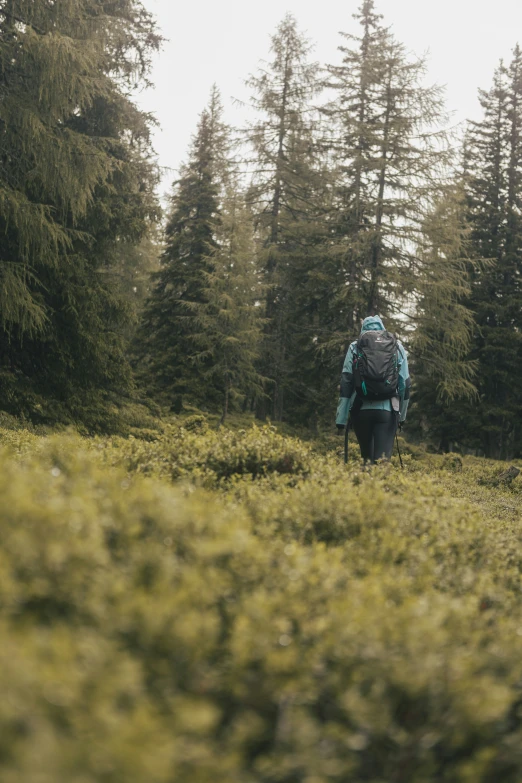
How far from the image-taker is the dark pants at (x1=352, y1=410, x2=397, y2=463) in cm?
774

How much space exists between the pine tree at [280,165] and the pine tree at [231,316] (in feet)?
6.71

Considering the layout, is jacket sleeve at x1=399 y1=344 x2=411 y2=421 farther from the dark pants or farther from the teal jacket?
the dark pants

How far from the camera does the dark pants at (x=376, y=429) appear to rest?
7738 mm

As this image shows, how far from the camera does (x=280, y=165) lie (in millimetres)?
24766

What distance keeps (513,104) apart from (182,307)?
16.8m

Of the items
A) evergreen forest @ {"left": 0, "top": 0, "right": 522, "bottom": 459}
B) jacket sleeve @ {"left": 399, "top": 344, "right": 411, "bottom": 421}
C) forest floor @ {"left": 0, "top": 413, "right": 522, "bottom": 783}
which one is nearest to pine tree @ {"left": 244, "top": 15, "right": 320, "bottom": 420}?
evergreen forest @ {"left": 0, "top": 0, "right": 522, "bottom": 459}

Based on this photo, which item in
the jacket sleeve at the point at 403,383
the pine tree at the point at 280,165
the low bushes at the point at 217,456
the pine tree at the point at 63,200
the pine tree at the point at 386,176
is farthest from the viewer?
the pine tree at the point at 280,165

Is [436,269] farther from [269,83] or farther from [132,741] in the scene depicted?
[132,741]

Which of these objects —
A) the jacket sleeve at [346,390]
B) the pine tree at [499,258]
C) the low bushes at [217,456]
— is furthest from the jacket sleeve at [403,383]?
the pine tree at [499,258]

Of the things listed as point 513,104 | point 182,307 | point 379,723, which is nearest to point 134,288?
point 182,307

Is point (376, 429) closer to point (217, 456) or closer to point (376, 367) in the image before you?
point (376, 367)

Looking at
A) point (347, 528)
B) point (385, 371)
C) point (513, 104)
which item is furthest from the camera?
point (513, 104)

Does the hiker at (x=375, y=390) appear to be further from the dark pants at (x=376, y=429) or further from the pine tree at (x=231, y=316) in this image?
the pine tree at (x=231, y=316)

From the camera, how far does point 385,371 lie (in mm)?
7586
